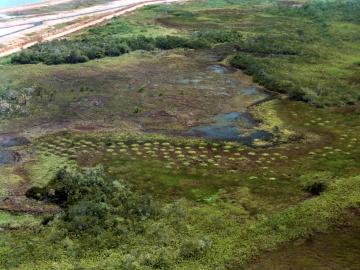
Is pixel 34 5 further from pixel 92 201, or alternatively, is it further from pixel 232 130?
pixel 92 201

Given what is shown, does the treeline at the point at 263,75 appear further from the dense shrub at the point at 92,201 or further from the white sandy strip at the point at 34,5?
the white sandy strip at the point at 34,5

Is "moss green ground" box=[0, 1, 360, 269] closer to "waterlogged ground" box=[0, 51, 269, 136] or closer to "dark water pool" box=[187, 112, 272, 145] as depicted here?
"waterlogged ground" box=[0, 51, 269, 136]

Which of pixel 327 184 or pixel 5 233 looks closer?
pixel 5 233

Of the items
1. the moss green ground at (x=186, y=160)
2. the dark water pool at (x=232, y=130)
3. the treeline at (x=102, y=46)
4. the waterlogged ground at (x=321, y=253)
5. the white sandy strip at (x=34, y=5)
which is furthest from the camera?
the white sandy strip at (x=34, y=5)

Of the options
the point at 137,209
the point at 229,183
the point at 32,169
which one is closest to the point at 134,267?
the point at 137,209

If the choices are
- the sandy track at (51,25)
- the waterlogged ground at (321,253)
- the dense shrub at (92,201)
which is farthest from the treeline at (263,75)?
the sandy track at (51,25)

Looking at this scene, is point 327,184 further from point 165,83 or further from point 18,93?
point 18,93

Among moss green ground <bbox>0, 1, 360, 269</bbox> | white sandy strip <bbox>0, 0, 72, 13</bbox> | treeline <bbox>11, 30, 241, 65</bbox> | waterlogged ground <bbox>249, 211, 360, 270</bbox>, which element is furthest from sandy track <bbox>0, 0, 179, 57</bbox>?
waterlogged ground <bbox>249, 211, 360, 270</bbox>
